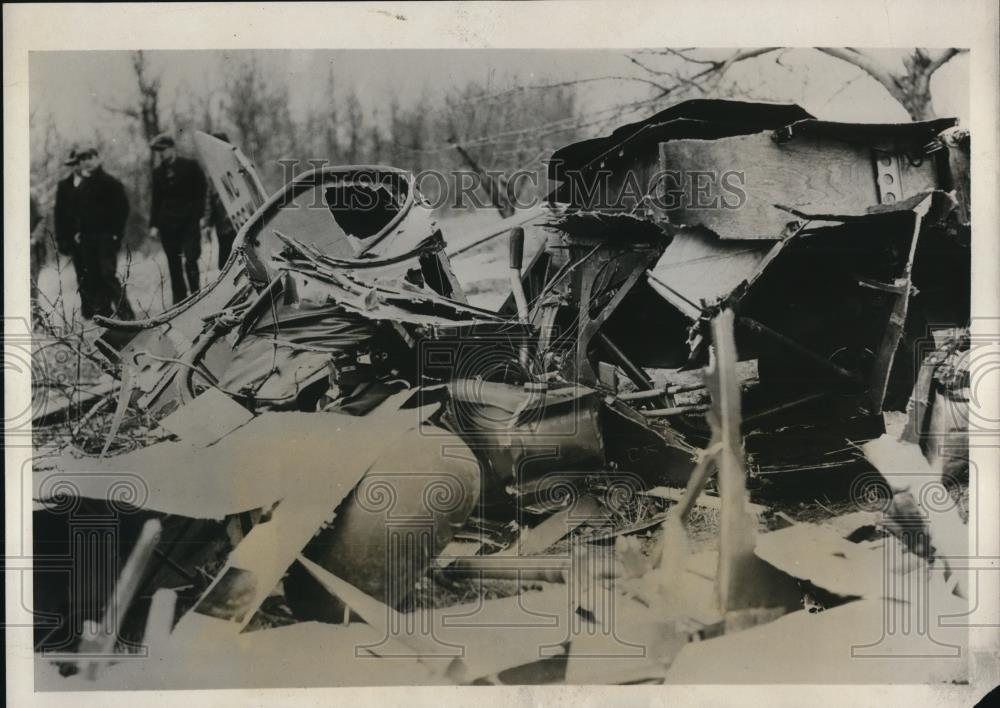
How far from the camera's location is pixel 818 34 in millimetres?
3164

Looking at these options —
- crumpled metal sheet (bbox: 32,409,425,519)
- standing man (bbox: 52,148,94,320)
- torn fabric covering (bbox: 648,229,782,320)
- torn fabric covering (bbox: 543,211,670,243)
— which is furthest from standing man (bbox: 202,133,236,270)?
torn fabric covering (bbox: 648,229,782,320)

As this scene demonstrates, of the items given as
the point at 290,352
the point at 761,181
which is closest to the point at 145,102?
the point at 290,352

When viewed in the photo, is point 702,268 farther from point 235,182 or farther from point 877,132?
point 235,182

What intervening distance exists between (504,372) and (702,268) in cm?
95

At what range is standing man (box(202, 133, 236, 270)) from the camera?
3164mm

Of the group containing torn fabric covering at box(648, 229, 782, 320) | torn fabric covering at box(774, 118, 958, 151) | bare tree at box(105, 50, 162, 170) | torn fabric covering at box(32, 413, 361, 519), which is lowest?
torn fabric covering at box(32, 413, 361, 519)

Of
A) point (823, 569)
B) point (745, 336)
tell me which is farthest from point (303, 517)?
point (823, 569)

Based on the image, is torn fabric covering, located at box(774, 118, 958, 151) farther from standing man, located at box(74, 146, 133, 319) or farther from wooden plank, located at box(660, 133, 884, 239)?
standing man, located at box(74, 146, 133, 319)

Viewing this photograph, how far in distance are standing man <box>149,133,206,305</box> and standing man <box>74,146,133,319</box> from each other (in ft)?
0.52

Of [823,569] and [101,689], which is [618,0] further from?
[101,689]

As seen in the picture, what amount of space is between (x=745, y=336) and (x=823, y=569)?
104cm

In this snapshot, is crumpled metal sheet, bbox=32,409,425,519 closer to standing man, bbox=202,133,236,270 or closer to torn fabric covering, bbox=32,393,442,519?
torn fabric covering, bbox=32,393,442,519

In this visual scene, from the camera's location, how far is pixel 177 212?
3170 mm

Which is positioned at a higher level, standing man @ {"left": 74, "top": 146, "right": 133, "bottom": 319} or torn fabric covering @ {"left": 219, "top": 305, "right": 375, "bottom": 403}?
standing man @ {"left": 74, "top": 146, "right": 133, "bottom": 319}
